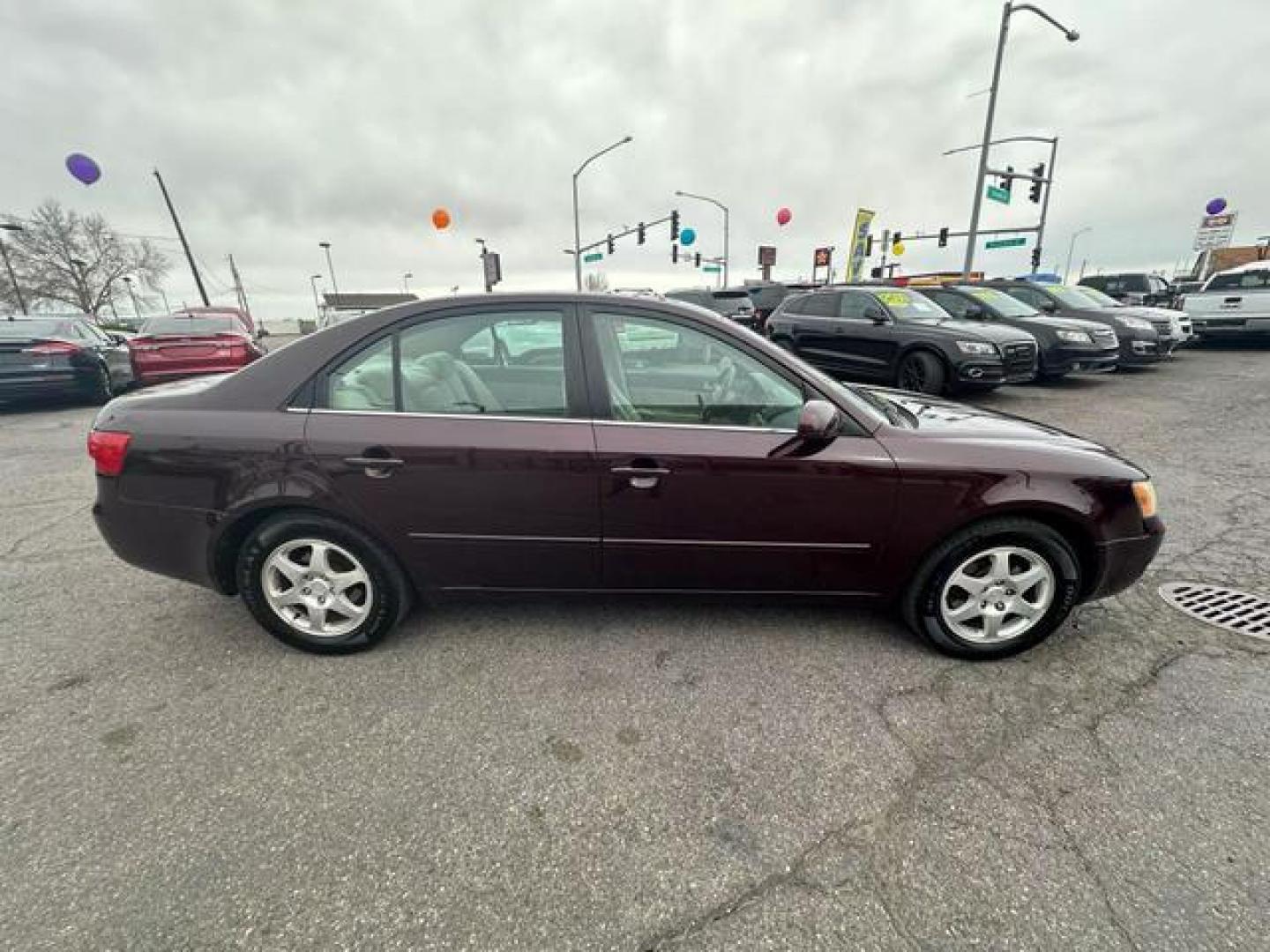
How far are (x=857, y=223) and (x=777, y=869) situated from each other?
3319 cm

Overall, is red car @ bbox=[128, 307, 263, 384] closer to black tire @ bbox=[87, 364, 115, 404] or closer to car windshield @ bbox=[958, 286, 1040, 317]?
black tire @ bbox=[87, 364, 115, 404]

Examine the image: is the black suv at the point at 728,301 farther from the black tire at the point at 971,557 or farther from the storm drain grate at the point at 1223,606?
the black tire at the point at 971,557

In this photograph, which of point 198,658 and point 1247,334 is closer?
point 198,658

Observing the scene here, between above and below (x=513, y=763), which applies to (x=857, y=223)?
above

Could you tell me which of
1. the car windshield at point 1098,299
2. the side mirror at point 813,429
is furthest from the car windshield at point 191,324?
the car windshield at point 1098,299

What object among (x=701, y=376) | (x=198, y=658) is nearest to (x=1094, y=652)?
(x=701, y=376)

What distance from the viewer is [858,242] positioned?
1156 inches

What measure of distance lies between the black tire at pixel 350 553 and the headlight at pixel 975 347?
7760 millimetres

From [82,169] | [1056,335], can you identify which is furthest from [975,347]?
[82,169]

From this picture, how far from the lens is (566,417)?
2348mm

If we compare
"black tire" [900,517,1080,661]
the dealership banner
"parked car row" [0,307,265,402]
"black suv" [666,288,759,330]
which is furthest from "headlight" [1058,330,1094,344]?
the dealership banner

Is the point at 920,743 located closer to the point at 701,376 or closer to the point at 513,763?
the point at 513,763

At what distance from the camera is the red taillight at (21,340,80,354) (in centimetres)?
779

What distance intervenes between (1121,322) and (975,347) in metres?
5.09
